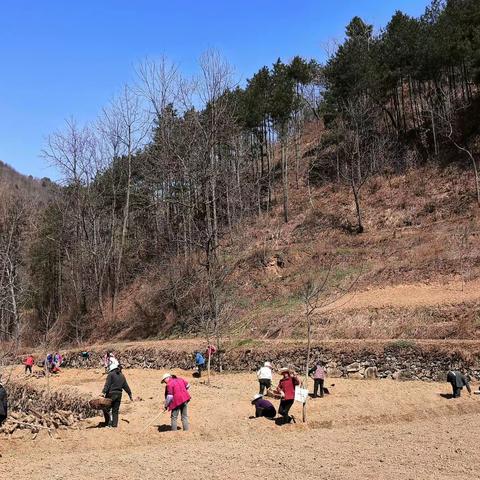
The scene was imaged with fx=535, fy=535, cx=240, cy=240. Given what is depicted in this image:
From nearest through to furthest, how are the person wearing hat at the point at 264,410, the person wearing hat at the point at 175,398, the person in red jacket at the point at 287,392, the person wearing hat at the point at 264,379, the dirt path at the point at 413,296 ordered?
Answer: the person wearing hat at the point at 175,398 → the person in red jacket at the point at 287,392 → the person wearing hat at the point at 264,410 → the person wearing hat at the point at 264,379 → the dirt path at the point at 413,296

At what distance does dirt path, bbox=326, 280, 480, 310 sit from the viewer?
1046 inches

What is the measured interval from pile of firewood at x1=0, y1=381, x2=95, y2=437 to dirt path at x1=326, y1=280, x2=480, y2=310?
16657 millimetres

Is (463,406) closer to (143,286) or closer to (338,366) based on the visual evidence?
(338,366)

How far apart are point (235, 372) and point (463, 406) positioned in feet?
40.8

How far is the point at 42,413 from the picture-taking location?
1477 cm

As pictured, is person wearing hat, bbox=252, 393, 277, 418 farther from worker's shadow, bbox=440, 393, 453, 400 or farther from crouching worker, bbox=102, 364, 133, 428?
worker's shadow, bbox=440, 393, 453, 400

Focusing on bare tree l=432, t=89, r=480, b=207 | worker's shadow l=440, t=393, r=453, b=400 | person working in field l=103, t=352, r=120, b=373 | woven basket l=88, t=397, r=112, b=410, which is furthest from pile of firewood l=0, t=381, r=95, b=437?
bare tree l=432, t=89, r=480, b=207

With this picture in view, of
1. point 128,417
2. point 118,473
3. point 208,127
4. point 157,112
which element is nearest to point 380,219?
point 208,127

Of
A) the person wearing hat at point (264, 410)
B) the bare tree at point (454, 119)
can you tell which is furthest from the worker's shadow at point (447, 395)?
the bare tree at point (454, 119)

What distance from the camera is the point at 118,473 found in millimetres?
9898

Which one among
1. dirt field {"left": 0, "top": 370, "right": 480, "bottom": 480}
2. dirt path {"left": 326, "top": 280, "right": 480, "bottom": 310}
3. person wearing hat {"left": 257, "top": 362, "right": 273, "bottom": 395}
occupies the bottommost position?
dirt field {"left": 0, "top": 370, "right": 480, "bottom": 480}

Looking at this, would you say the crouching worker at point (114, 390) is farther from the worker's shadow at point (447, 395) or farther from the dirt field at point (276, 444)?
the worker's shadow at point (447, 395)

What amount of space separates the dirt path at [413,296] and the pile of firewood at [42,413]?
1666 cm

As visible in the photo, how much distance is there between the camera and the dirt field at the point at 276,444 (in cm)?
998
